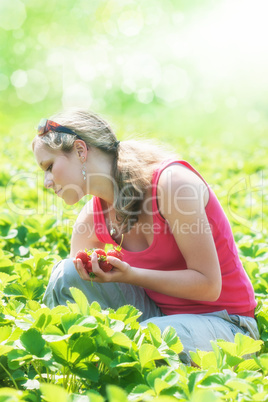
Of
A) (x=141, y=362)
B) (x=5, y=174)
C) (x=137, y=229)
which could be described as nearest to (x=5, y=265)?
(x=137, y=229)

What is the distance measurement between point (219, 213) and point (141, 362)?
91 cm

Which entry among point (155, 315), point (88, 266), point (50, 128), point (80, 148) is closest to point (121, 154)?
point (80, 148)

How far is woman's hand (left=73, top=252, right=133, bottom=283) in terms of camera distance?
2027 millimetres

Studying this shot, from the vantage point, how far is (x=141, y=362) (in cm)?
164

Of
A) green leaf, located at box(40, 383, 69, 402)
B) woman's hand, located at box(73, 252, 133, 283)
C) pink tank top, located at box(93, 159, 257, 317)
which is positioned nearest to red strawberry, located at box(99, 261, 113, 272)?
woman's hand, located at box(73, 252, 133, 283)

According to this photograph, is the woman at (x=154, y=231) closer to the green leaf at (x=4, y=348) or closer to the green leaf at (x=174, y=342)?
the green leaf at (x=174, y=342)

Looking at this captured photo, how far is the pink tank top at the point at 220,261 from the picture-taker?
2.32 metres

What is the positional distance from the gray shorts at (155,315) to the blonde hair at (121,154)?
31 centimetres

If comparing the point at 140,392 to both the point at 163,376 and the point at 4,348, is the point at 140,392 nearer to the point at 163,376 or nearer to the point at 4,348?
the point at 163,376

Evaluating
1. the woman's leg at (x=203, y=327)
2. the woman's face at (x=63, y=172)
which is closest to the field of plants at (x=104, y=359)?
the woman's leg at (x=203, y=327)

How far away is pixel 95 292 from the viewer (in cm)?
241

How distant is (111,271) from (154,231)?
0.34 m

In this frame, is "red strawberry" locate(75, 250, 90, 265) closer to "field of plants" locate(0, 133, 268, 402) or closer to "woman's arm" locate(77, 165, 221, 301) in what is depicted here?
"woman's arm" locate(77, 165, 221, 301)

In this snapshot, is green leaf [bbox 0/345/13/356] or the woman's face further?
the woman's face
